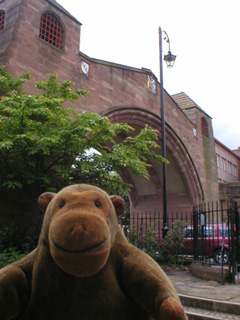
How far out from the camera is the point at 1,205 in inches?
340

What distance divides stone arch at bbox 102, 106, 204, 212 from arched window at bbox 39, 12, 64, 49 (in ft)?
20.0

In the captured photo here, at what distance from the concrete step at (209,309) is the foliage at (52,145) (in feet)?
11.2

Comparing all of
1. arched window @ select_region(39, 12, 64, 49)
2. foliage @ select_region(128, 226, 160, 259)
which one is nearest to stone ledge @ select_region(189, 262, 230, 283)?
foliage @ select_region(128, 226, 160, 259)

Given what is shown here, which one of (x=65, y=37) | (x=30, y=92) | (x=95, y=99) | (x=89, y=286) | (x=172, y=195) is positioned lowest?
(x=89, y=286)

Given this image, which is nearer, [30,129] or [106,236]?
[106,236]

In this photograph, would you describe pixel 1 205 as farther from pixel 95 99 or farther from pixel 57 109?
pixel 95 99

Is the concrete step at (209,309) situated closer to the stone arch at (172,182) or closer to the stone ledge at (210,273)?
the stone ledge at (210,273)

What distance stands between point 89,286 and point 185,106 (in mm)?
21241

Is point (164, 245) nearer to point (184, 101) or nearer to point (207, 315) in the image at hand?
point (207, 315)

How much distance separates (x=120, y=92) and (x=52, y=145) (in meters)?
8.12

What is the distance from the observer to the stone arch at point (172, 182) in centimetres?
1795

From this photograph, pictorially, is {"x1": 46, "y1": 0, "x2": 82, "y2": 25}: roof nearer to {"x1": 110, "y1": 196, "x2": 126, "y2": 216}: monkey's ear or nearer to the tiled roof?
{"x1": 110, "y1": 196, "x2": 126, "y2": 216}: monkey's ear

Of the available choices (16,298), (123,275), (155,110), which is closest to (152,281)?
(123,275)

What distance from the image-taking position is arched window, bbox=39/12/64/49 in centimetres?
1134
